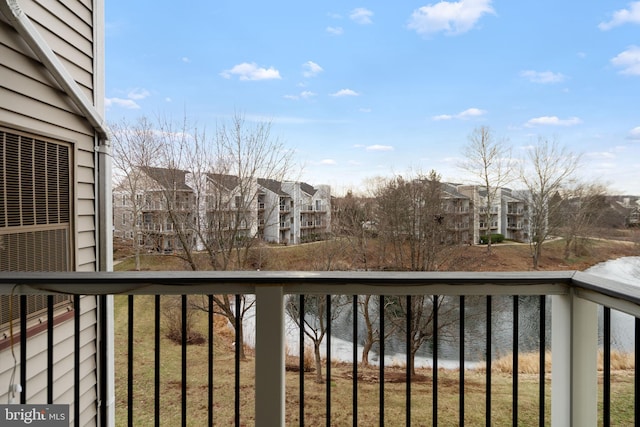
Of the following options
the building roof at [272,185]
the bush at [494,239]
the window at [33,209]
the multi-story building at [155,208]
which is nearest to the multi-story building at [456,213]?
the bush at [494,239]

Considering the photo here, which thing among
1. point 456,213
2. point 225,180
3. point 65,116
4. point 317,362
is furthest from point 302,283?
point 456,213

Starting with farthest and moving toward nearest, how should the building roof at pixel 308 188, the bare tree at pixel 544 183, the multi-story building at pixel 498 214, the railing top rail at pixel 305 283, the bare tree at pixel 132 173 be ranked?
the building roof at pixel 308 188
the bare tree at pixel 132 173
the multi-story building at pixel 498 214
the bare tree at pixel 544 183
the railing top rail at pixel 305 283

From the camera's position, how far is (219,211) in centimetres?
526

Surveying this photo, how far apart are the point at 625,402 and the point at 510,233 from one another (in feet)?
6.65

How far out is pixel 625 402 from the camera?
3158 millimetres

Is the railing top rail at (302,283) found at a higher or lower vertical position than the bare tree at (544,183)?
lower

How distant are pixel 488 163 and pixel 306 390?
13.1 ft

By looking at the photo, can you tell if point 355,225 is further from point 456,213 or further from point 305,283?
point 305,283

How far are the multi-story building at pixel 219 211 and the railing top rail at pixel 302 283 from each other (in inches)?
154

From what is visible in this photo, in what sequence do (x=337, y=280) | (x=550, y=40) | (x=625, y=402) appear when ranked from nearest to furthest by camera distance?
(x=337, y=280), (x=625, y=402), (x=550, y=40)

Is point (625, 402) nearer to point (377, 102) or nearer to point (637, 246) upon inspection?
point (637, 246)

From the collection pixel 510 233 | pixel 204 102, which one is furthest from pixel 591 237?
pixel 204 102

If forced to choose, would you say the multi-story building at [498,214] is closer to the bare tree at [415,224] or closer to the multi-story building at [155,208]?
the bare tree at [415,224]

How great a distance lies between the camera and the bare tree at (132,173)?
4.88m
